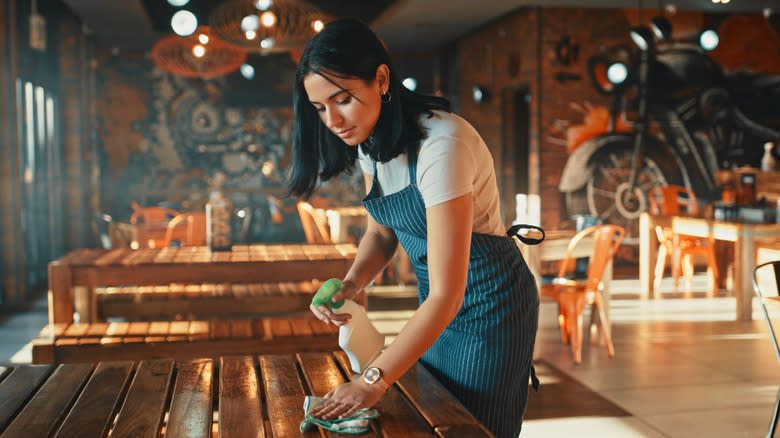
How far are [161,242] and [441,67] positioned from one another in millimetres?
6715

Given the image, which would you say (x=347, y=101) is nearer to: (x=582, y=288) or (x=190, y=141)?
(x=582, y=288)

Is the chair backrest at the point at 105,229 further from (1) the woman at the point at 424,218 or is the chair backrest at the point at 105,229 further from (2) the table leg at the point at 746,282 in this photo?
(2) the table leg at the point at 746,282

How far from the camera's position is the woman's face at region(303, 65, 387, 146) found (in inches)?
56.8

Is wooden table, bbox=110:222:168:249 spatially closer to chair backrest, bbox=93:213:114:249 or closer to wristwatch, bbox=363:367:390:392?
chair backrest, bbox=93:213:114:249

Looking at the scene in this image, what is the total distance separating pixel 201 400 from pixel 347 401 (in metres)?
0.37

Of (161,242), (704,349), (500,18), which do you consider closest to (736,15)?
(500,18)

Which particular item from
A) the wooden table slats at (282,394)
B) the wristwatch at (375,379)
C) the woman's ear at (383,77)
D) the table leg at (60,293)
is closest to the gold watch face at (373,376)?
the wristwatch at (375,379)

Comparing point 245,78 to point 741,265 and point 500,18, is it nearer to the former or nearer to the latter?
point 500,18

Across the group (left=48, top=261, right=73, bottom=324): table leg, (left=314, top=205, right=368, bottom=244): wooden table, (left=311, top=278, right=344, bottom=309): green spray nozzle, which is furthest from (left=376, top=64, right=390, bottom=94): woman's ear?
(left=314, top=205, right=368, bottom=244): wooden table

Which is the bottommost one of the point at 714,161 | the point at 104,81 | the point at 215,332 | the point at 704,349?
the point at 704,349

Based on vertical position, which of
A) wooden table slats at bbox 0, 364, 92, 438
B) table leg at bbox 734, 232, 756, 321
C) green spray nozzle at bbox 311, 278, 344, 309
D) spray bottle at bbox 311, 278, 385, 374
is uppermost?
green spray nozzle at bbox 311, 278, 344, 309

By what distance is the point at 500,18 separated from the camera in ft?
31.1

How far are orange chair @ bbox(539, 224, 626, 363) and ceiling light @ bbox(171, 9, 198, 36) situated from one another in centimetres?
367

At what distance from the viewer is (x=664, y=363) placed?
15.3 feet
